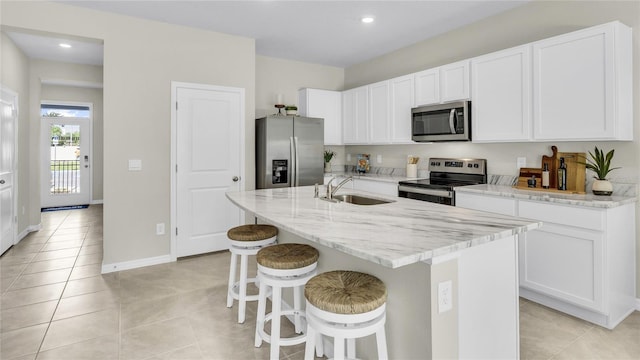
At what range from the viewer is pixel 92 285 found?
318 centimetres

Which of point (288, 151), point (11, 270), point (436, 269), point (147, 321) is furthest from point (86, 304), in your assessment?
point (436, 269)

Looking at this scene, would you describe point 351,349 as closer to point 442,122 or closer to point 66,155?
point 442,122

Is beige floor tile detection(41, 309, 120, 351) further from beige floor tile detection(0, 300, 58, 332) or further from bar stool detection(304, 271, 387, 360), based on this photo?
bar stool detection(304, 271, 387, 360)

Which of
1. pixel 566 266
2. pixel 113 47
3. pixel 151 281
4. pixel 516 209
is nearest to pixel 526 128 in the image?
pixel 516 209

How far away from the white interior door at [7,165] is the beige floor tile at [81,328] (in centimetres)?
241

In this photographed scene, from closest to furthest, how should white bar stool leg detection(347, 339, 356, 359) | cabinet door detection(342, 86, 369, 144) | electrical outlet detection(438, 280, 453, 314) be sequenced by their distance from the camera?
electrical outlet detection(438, 280, 453, 314)
white bar stool leg detection(347, 339, 356, 359)
cabinet door detection(342, 86, 369, 144)

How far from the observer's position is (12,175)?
14.3 feet

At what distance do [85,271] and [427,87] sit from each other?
13.9 ft

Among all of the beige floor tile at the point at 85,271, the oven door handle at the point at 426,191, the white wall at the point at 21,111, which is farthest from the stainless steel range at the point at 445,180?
the white wall at the point at 21,111

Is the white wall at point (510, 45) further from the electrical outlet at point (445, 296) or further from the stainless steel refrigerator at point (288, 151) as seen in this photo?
the electrical outlet at point (445, 296)

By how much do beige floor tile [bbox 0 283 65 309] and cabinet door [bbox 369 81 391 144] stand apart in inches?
152

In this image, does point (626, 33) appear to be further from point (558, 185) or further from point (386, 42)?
point (386, 42)

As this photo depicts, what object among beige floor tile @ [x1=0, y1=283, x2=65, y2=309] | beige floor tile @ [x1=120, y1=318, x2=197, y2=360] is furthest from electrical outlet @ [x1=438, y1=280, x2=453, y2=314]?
beige floor tile @ [x1=0, y1=283, x2=65, y2=309]

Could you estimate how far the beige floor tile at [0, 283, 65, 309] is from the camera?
2.79 metres
